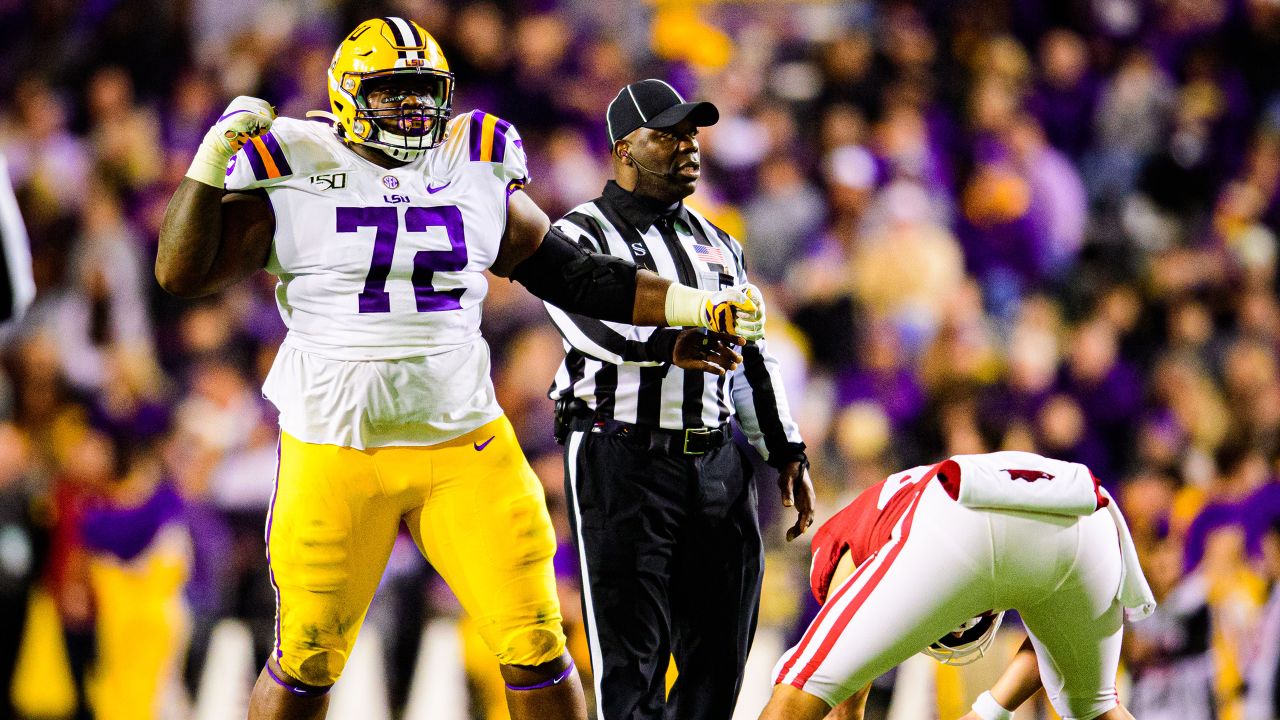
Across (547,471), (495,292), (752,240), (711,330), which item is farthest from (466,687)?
(752,240)

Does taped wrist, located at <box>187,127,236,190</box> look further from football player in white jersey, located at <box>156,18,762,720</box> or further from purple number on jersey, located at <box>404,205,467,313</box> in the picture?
purple number on jersey, located at <box>404,205,467,313</box>

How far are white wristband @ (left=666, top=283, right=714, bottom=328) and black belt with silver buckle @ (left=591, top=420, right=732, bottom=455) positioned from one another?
383 mm

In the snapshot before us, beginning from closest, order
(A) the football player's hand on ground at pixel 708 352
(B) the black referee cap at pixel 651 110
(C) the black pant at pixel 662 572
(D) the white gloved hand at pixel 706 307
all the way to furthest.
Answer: (D) the white gloved hand at pixel 706 307 < (A) the football player's hand on ground at pixel 708 352 < (C) the black pant at pixel 662 572 < (B) the black referee cap at pixel 651 110

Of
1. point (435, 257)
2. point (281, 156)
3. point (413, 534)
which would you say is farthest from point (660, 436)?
point (281, 156)

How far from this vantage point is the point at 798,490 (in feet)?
13.8

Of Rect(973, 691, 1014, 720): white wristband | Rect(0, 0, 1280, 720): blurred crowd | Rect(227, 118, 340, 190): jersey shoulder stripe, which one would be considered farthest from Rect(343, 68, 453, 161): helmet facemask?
Rect(0, 0, 1280, 720): blurred crowd

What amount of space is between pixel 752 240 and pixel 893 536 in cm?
455

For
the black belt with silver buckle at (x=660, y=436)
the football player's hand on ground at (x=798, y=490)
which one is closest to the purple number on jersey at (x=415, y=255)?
the black belt with silver buckle at (x=660, y=436)

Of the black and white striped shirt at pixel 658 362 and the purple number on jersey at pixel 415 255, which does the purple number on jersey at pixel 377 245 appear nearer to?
the purple number on jersey at pixel 415 255

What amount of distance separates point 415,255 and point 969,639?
1661 mm

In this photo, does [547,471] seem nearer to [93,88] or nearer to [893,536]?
[893,536]

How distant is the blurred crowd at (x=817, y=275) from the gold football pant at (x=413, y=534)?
7.62 feet

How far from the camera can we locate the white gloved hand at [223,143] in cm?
335

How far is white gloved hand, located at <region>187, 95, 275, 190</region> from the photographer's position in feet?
11.0
